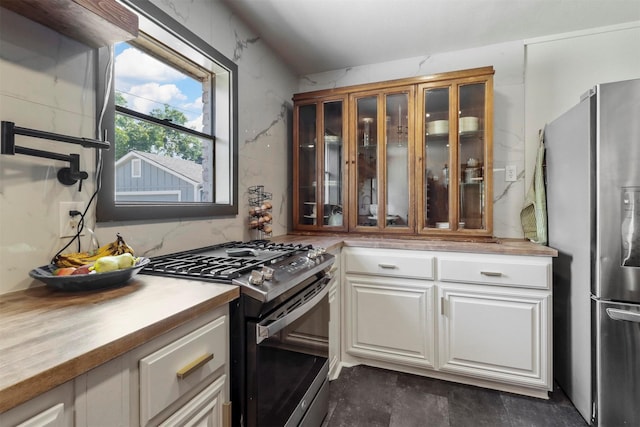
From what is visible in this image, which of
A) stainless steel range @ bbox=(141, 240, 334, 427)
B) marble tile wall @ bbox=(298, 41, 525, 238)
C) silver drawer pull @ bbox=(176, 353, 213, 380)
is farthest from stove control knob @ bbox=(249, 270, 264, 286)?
marble tile wall @ bbox=(298, 41, 525, 238)

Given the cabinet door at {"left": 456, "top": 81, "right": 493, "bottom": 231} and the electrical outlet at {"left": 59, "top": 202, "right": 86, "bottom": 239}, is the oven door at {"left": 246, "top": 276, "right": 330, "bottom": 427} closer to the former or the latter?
the electrical outlet at {"left": 59, "top": 202, "right": 86, "bottom": 239}

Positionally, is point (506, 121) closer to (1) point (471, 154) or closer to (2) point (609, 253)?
(1) point (471, 154)

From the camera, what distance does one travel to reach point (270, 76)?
2.30 meters

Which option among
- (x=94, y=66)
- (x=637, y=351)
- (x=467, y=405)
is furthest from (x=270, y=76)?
(x=637, y=351)

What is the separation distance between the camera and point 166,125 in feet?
5.01

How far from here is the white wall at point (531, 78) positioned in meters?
2.07

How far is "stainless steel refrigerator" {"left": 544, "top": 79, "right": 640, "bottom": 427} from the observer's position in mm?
1384

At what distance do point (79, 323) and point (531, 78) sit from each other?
2.87m

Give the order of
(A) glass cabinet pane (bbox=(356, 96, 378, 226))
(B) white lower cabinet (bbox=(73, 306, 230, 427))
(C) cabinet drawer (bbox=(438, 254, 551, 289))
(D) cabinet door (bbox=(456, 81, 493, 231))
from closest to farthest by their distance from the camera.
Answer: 1. (B) white lower cabinet (bbox=(73, 306, 230, 427))
2. (C) cabinet drawer (bbox=(438, 254, 551, 289))
3. (D) cabinet door (bbox=(456, 81, 493, 231))
4. (A) glass cabinet pane (bbox=(356, 96, 378, 226))

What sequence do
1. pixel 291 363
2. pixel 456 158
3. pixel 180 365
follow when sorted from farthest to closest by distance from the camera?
pixel 456 158 < pixel 291 363 < pixel 180 365

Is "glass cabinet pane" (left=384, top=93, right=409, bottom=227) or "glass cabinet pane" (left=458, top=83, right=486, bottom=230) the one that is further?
"glass cabinet pane" (left=384, top=93, right=409, bottom=227)

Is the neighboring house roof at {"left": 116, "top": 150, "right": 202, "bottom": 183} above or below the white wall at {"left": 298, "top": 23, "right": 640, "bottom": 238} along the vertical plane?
below

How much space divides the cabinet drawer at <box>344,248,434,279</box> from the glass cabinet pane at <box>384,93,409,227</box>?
37 cm

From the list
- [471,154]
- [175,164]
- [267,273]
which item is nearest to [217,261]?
[267,273]
